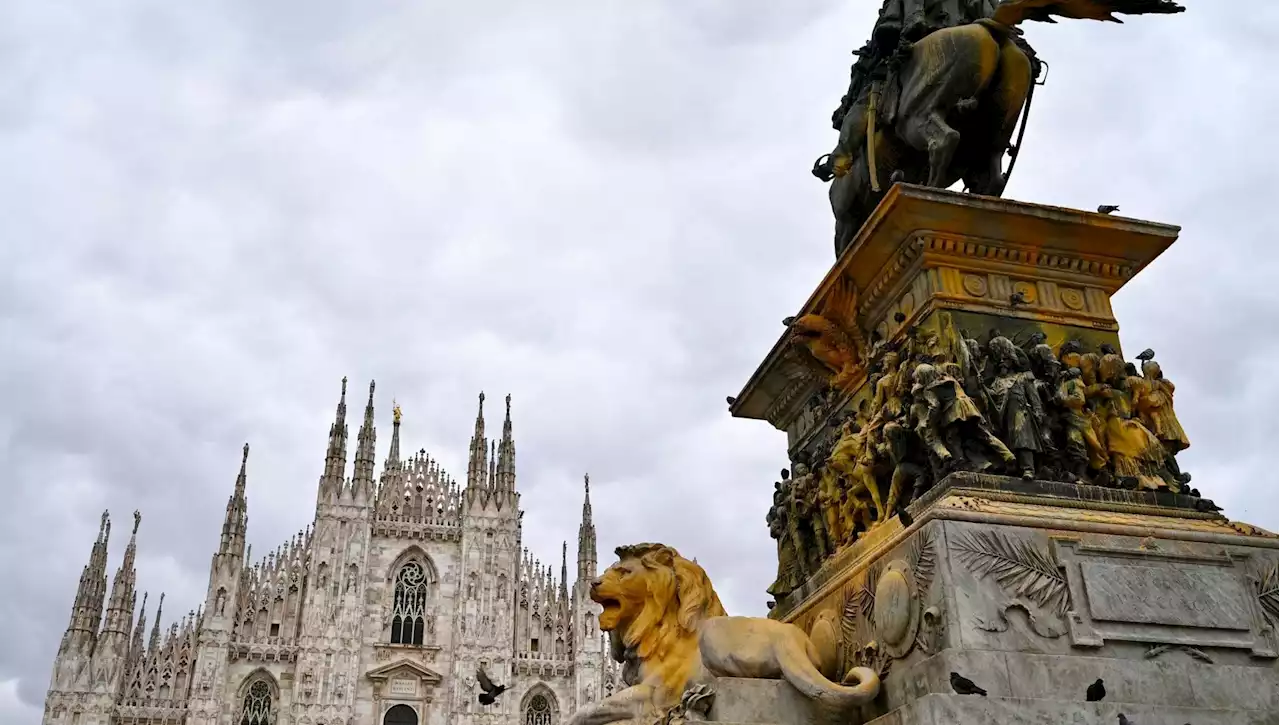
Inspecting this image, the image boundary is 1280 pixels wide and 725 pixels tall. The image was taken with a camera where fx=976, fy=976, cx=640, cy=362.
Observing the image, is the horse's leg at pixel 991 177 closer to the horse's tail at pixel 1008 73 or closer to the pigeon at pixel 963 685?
the horse's tail at pixel 1008 73

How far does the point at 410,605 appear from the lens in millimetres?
38406

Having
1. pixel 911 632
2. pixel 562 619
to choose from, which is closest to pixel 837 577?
pixel 911 632

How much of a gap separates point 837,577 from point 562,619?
3614cm

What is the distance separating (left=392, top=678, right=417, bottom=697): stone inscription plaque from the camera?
3650 cm

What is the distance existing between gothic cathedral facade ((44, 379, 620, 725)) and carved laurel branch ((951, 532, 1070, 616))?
107ft

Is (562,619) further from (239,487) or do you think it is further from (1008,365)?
(1008,365)

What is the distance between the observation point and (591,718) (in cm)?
385

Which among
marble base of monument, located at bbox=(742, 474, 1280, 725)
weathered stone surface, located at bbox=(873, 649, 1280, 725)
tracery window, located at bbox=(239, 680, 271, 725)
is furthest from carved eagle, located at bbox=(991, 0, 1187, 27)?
tracery window, located at bbox=(239, 680, 271, 725)

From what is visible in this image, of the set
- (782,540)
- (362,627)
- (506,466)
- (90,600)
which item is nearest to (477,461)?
(506,466)

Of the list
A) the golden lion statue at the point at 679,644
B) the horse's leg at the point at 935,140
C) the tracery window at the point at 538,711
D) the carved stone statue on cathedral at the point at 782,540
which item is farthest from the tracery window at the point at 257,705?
the horse's leg at the point at 935,140

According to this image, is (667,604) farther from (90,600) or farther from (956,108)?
(90,600)

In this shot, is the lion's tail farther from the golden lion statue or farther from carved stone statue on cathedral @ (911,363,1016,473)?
carved stone statue on cathedral @ (911,363,1016,473)

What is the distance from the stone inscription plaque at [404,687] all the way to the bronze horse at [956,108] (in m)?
35.1

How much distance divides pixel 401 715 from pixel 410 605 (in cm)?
414
